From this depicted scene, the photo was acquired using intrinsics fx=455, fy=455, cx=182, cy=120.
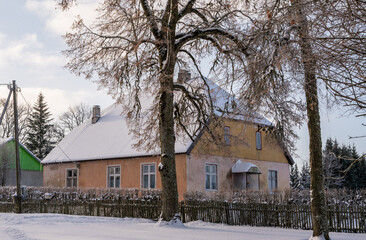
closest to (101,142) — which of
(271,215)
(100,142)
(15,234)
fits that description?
(100,142)

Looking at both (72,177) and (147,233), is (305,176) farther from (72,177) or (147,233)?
(147,233)

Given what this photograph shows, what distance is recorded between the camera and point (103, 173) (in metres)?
28.9

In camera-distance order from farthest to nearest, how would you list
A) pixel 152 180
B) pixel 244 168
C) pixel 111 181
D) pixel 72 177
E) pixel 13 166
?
pixel 13 166
pixel 72 177
pixel 111 181
pixel 152 180
pixel 244 168

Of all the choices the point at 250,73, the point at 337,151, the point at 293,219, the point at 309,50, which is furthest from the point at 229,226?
the point at 337,151

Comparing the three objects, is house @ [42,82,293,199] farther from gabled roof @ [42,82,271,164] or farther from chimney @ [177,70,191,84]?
chimney @ [177,70,191,84]

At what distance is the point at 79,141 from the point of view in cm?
3241

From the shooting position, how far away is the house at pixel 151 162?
82.3 feet

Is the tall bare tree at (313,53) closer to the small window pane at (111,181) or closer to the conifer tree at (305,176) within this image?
→ the small window pane at (111,181)

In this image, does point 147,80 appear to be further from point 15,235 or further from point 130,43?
point 15,235

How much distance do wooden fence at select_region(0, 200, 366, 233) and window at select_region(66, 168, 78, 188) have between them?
23.8 ft

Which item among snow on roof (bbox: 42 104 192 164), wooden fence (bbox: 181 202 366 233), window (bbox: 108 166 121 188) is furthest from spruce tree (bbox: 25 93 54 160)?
wooden fence (bbox: 181 202 366 233)

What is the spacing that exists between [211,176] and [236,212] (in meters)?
8.33

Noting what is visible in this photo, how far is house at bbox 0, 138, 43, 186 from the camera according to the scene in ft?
137

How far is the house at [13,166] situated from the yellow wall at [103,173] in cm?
1092
